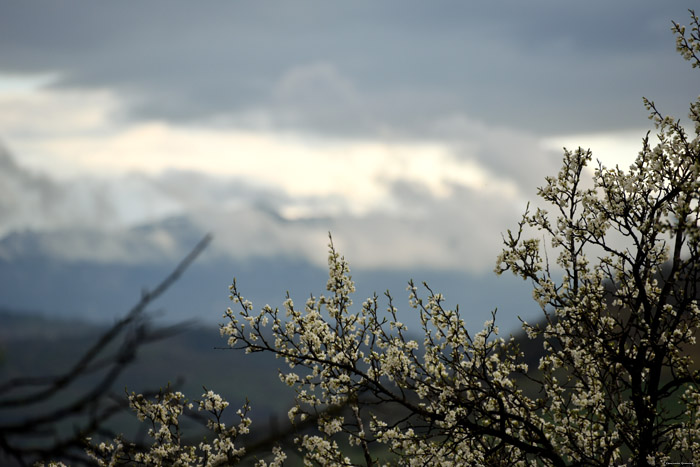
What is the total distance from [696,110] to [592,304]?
4.52 meters

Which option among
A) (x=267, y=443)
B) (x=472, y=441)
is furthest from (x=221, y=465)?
(x=472, y=441)

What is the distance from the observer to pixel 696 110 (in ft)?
46.2

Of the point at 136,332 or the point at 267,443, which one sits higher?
the point at 136,332

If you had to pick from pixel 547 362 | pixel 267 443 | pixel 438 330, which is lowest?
pixel 267 443

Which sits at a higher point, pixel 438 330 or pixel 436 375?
pixel 438 330

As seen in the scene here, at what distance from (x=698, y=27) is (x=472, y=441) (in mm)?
9530

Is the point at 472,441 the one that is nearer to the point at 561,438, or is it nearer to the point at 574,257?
the point at 561,438

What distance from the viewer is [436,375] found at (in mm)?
13594

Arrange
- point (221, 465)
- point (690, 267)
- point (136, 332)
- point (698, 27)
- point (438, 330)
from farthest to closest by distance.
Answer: point (438, 330), point (698, 27), point (690, 267), point (221, 465), point (136, 332)

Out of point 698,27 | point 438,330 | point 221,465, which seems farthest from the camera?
point 438,330

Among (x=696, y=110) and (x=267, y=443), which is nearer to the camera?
(x=267, y=443)

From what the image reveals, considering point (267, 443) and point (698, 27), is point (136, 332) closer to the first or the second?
point (267, 443)

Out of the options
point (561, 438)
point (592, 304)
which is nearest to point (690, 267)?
point (592, 304)

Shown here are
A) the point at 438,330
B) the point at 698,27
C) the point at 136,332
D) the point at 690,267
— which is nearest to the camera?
the point at 136,332
